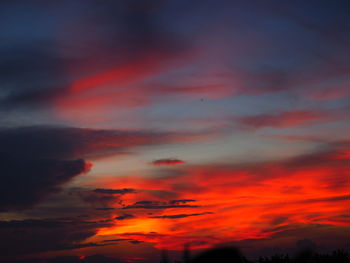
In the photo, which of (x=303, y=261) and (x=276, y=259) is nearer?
(x=303, y=261)

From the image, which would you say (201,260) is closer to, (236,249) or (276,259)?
(236,249)

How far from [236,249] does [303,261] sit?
13.3 ft

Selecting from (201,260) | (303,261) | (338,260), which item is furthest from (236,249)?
(338,260)

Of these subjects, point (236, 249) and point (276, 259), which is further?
point (276, 259)

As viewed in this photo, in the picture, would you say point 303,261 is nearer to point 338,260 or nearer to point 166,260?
point 166,260

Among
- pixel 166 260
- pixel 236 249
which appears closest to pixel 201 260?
pixel 236 249

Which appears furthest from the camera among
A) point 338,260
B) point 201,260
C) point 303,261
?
point 338,260

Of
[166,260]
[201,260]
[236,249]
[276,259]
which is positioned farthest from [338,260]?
[166,260]

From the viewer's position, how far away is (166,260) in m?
12.5

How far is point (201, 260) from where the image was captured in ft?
49.2

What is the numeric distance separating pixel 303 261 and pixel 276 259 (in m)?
13.5

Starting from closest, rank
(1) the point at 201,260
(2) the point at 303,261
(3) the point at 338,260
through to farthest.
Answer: (2) the point at 303,261 < (1) the point at 201,260 < (3) the point at 338,260

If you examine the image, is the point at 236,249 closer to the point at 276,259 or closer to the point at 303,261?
the point at 303,261

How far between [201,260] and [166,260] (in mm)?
2790
